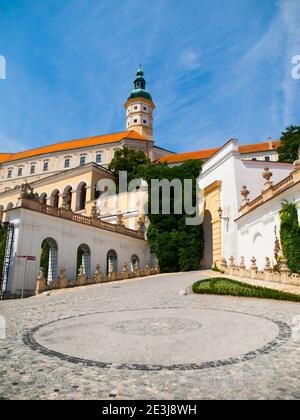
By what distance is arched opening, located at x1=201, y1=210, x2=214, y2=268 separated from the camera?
114 ft

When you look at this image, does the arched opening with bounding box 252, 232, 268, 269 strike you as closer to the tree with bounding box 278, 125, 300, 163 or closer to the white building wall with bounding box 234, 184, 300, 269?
the white building wall with bounding box 234, 184, 300, 269

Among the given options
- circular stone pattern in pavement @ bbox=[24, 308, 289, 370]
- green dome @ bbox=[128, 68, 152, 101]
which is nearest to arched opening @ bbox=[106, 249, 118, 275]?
circular stone pattern in pavement @ bbox=[24, 308, 289, 370]

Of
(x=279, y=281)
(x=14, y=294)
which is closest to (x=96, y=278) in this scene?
(x=14, y=294)

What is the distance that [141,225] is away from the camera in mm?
37656

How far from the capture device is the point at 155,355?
591cm

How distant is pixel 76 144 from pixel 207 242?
4630 cm

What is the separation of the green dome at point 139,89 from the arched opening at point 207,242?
5050cm

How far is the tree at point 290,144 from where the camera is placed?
42106mm

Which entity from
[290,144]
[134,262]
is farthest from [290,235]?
[290,144]

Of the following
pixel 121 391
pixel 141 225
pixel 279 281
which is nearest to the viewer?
pixel 121 391

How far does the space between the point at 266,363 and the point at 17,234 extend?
63.5 ft

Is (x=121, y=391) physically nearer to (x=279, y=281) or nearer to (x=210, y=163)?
(x=279, y=281)

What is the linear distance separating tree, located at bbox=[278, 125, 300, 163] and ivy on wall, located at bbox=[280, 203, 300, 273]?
2517 cm

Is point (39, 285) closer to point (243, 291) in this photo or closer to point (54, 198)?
point (243, 291)
